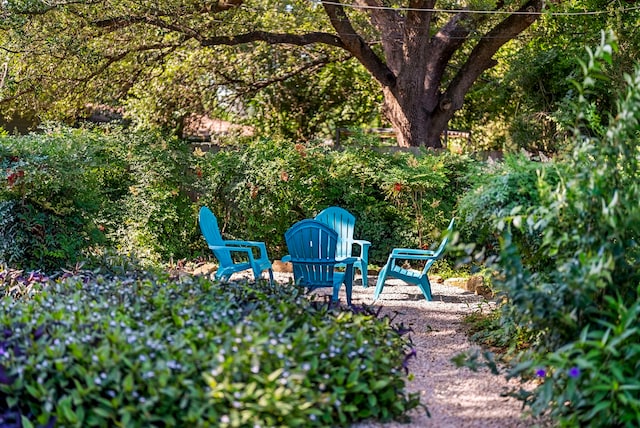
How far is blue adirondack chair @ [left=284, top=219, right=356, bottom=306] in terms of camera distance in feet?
22.1

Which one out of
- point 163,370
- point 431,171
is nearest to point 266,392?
point 163,370

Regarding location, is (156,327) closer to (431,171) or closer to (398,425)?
(398,425)

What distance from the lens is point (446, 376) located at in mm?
5074

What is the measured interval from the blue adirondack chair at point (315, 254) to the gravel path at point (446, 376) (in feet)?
2.32

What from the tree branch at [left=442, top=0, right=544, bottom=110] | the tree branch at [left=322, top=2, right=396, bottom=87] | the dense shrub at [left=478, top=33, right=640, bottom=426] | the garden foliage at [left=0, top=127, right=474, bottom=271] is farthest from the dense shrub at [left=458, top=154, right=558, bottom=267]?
the tree branch at [left=322, top=2, right=396, bottom=87]

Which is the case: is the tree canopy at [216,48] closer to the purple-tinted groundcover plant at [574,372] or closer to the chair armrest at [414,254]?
the chair armrest at [414,254]

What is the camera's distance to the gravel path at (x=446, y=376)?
13.5ft

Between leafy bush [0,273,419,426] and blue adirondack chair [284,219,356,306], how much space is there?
228 centimetres

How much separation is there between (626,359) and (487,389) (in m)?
1.49

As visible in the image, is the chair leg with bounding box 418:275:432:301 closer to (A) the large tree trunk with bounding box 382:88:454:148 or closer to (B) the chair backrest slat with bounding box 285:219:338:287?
(B) the chair backrest slat with bounding box 285:219:338:287

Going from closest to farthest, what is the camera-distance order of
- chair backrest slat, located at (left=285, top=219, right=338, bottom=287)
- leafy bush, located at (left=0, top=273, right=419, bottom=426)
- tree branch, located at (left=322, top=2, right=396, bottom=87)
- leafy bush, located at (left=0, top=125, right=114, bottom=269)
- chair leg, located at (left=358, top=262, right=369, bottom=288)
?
leafy bush, located at (left=0, top=273, right=419, bottom=426) → chair backrest slat, located at (left=285, top=219, right=338, bottom=287) → leafy bush, located at (left=0, top=125, right=114, bottom=269) → chair leg, located at (left=358, top=262, right=369, bottom=288) → tree branch, located at (left=322, top=2, right=396, bottom=87)

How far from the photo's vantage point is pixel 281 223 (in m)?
9.84

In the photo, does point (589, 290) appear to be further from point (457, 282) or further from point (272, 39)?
point (272, 39)

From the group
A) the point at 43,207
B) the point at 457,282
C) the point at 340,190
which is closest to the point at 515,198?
the point at 457,282
